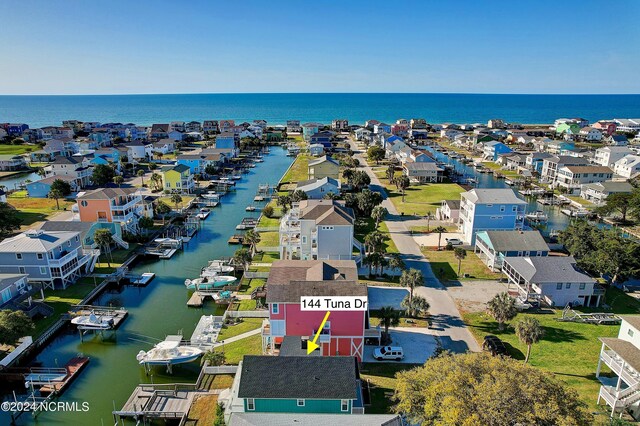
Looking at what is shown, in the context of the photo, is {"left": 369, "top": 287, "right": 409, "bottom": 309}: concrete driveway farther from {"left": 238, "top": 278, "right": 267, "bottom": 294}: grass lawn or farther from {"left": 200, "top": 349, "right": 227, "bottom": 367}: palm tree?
{"left": 200, "top": 349, "right": 227, "bottom": 367}: palm tree

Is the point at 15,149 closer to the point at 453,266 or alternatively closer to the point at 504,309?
the point at 453,266

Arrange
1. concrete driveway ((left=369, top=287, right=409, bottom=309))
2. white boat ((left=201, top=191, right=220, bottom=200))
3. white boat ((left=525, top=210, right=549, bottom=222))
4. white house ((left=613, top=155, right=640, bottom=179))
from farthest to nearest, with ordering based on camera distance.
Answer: white house ((left=613, top=155, right=640, bottom=179))
white boat ((left=201, top=191, right=220, bottom=200))
white boat ((left=525, top=210, right=549, bottom=222))
concrete driveway ((left=369, top=287, right=409, bottom=309))

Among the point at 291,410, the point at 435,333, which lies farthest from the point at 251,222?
the point at 291,410

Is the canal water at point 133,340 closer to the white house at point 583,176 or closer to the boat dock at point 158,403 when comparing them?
the boat dock at point 158,403

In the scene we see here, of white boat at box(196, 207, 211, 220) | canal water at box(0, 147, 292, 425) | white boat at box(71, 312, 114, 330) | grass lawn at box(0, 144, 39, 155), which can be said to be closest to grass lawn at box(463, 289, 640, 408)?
canal water at box(0, 147, 292, 425)

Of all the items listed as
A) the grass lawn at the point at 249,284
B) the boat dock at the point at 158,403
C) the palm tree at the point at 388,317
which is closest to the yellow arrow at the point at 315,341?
the palm tree at the point at 388,317

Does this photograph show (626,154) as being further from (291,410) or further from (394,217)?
(291,410)
